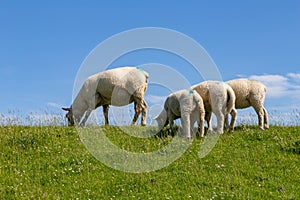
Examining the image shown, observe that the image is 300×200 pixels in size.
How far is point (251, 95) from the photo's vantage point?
17750 millimetres

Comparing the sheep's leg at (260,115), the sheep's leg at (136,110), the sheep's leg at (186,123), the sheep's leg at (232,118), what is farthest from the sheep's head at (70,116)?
the sheep's leg at (260,115)

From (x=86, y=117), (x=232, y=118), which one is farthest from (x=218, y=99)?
(x=86, y=117)

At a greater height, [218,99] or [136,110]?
[218,99]

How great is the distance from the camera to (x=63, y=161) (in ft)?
41.0

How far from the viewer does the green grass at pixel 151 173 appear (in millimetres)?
10500

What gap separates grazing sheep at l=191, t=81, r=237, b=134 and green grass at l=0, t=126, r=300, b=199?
96cm

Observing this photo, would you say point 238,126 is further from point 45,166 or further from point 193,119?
point 45,166

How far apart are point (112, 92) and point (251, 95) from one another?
568 cm

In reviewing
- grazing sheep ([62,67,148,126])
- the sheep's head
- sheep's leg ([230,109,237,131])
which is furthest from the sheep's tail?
the sheep's head

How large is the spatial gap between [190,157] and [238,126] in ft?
18.0

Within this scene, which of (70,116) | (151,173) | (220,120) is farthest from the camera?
(70,116)

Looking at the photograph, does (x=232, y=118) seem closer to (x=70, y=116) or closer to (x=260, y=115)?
(x=260, y=115)

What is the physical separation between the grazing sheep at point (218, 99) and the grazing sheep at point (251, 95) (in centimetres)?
101

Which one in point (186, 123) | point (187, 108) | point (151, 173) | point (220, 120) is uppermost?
point (187, 108)
